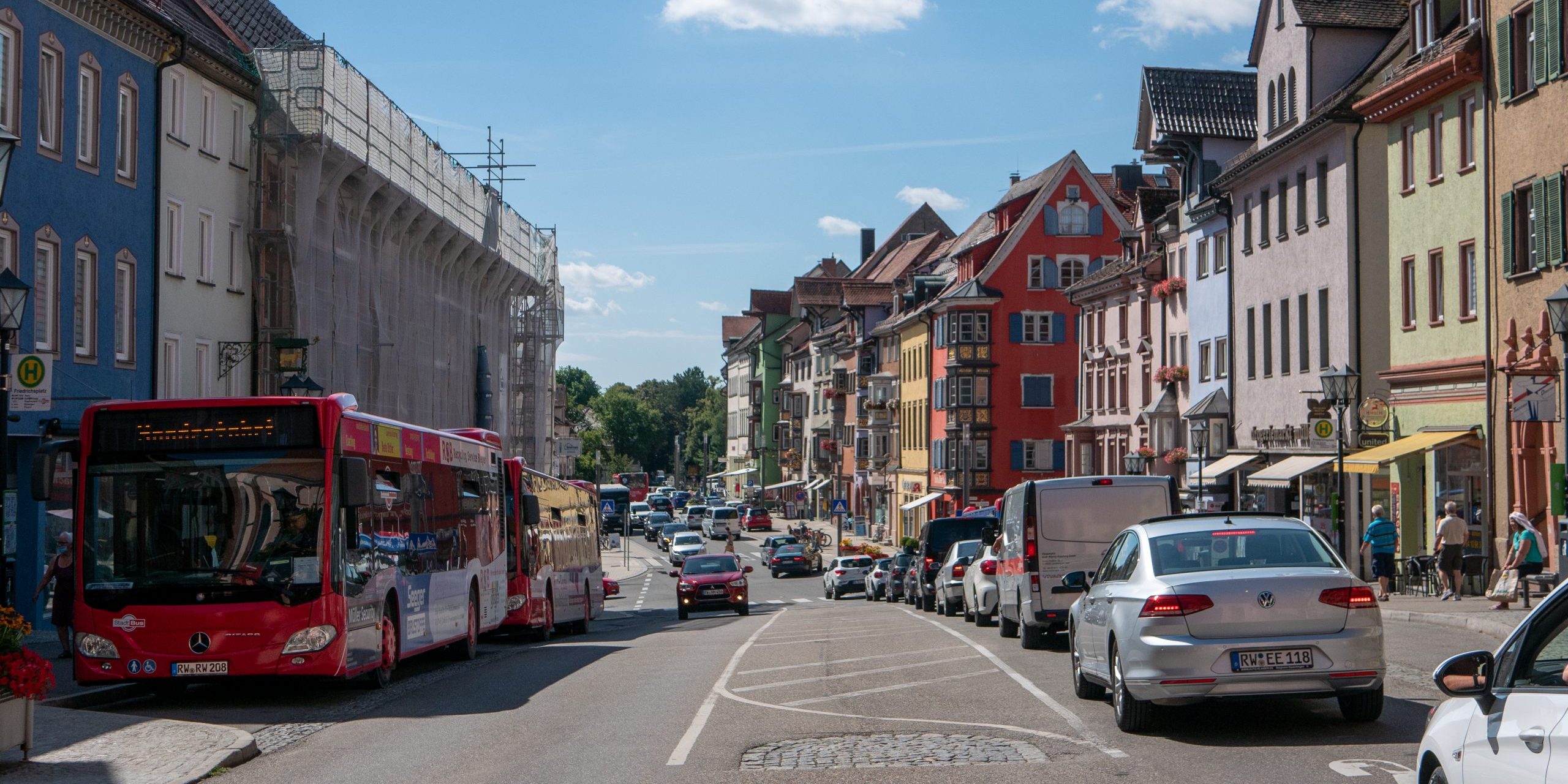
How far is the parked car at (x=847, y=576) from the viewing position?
178 ft

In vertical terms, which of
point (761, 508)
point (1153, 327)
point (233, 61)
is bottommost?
point (761, 508)

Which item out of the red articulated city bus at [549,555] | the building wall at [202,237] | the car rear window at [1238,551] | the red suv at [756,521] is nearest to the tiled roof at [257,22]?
the building wall at [202,237]

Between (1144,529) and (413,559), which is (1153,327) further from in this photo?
(1144,529)

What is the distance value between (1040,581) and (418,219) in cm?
3406

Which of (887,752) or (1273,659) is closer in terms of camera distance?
(1273,659)

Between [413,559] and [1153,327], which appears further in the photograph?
[1153,327]

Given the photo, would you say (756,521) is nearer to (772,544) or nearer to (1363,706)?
(772,544)

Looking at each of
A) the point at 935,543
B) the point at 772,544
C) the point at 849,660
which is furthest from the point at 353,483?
the point at 772,544

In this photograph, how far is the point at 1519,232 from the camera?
30.5m

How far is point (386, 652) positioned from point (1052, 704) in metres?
7.72

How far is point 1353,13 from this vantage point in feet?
137

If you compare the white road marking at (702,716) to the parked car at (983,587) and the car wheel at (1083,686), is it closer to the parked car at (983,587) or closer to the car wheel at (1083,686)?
the car wheel at (1083,686)

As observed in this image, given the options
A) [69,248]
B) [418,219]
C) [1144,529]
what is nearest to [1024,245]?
[418,219]

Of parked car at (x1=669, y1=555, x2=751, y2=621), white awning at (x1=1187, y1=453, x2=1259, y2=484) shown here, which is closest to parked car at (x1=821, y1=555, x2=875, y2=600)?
white awning at (x1=1187, y1=453, x2=1259, y2=484)
